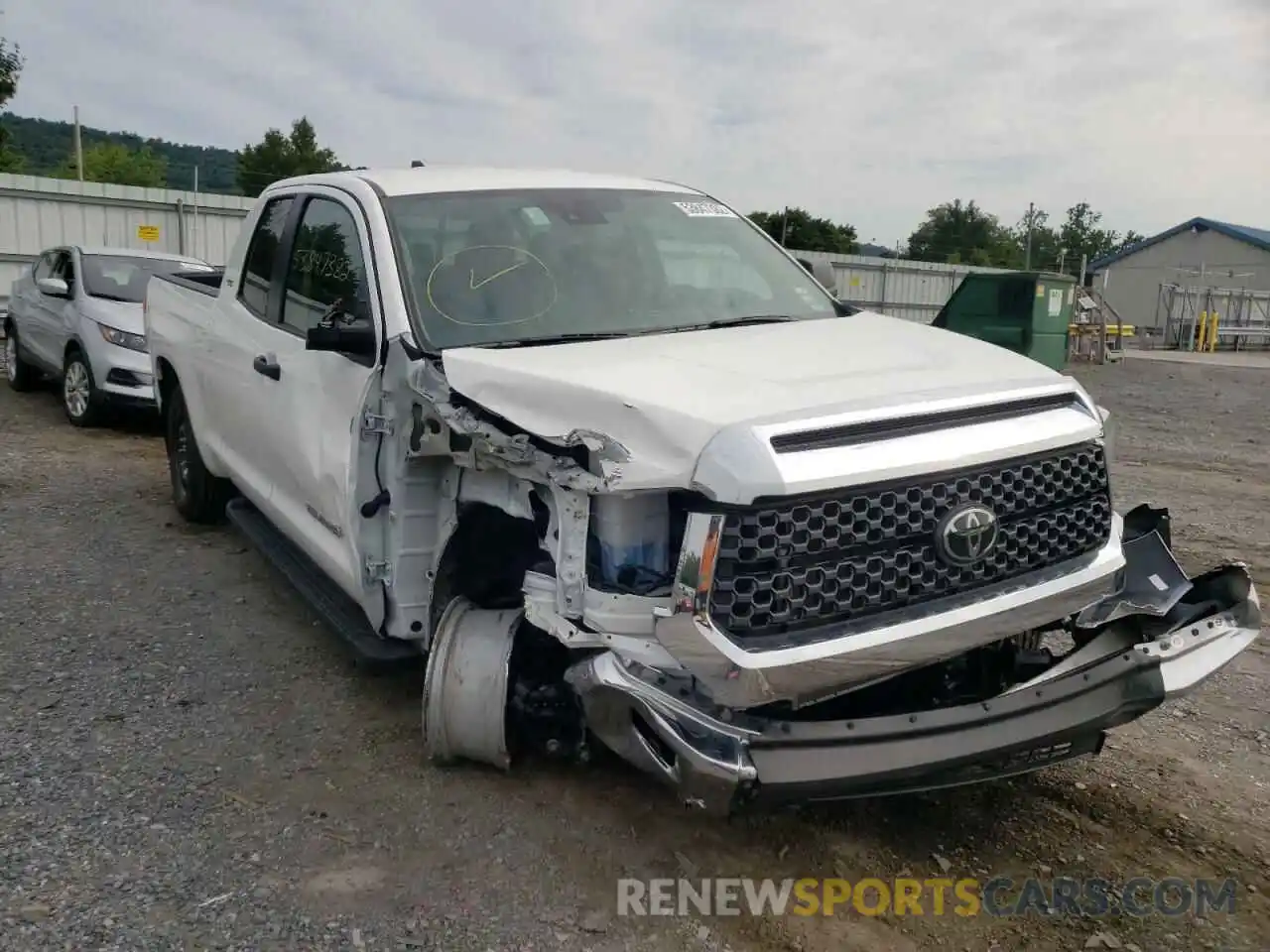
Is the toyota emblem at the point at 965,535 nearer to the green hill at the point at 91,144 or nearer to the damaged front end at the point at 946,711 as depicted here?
the damaged front end at the point at 946,711

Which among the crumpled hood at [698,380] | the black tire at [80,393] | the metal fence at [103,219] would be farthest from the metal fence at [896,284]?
the crumpled hood at [698,380]

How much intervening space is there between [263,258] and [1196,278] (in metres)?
46.6

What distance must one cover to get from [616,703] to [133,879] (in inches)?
57.3

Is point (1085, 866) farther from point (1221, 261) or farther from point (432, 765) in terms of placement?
point (1221, 261)

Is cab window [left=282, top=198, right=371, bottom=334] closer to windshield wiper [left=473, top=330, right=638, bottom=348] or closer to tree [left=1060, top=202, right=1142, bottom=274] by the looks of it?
windshield wiper [left=473, top=330, right=638, bottom=348]

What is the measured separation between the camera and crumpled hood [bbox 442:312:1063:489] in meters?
2.67

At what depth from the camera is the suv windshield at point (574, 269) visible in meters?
3.77

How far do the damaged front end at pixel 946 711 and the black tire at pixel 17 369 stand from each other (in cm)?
1150

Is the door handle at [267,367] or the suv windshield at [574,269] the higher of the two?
the suv windshield at [574,269]

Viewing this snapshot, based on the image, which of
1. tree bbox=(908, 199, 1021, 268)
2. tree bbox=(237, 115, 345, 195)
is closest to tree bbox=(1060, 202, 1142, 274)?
tree bbox=(908, 199, 1021, 268)

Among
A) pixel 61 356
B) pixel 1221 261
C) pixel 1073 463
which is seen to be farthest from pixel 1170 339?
pixel 1073 463

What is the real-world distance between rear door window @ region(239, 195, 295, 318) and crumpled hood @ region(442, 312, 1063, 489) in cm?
200

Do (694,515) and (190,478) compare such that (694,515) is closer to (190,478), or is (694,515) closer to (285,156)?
(190,478)

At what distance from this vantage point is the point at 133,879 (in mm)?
3000
